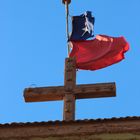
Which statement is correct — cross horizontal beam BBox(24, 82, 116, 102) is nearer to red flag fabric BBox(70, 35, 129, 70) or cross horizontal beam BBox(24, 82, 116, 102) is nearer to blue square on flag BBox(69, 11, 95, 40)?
red flag fabric BBox(70, 35, 129, 70)

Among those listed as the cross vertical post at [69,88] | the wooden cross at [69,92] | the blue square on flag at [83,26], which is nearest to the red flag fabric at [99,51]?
the blue square on flag at [83,26]

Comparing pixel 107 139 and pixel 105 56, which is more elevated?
pixel 105 56

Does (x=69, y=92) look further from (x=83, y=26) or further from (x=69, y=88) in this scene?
(x=83, y=26)

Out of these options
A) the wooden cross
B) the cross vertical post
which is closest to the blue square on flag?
the cross vertical post

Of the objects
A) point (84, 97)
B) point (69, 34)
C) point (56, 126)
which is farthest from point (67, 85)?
point (69, 34)

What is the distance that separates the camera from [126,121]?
9.80m

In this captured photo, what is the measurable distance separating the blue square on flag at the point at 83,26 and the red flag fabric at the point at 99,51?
20 centimetres

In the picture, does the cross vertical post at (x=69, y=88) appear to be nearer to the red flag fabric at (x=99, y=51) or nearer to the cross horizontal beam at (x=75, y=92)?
the cross horizontal beam at (x=75, y=92)

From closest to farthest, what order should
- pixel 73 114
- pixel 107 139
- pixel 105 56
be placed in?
1. pixel 107 139
2. pixel 73 114
3. pixel 105 56

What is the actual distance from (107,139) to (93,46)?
19.4 ft

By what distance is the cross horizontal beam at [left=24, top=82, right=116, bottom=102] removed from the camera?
1163 cm

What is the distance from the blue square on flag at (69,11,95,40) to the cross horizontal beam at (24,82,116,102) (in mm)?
3349

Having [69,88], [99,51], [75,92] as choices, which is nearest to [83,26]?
[99,51]

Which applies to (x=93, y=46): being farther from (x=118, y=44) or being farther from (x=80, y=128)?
(x=80, y=128)
